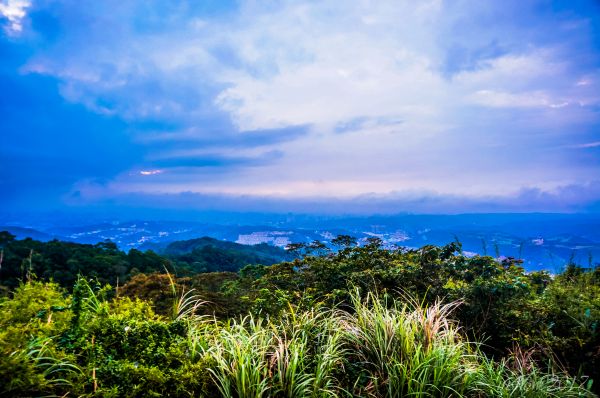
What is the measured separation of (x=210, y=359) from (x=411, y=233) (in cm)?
3047

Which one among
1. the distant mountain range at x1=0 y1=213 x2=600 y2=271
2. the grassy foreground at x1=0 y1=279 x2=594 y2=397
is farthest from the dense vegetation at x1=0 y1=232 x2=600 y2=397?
the distant mountain range at x1=0 y1=213 x2=600 y2=271

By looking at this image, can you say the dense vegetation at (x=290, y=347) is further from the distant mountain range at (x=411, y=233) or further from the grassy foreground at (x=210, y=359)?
the distant mountain range at (x=411, y=233)

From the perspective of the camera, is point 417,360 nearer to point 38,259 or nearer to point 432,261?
point 432,261

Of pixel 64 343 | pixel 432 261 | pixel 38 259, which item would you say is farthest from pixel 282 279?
pixel 38 259

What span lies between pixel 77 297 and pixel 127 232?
279 ft

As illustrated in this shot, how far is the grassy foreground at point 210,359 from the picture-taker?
2.22 m

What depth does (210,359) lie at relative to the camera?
8.74 feet

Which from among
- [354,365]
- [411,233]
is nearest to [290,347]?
[354,365]

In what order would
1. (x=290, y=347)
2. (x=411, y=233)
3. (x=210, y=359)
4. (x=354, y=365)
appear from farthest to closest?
(x=411, y=233), (x=354, y=365), (x=290, y=347), (x=210, y=359)

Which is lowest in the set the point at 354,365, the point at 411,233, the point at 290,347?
the point at 411,233

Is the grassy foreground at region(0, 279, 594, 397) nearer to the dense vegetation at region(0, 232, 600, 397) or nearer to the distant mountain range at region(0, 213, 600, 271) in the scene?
the dense vegetation at region(0, 232, 600, 397)

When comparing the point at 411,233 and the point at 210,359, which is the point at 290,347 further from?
the point at 411,233

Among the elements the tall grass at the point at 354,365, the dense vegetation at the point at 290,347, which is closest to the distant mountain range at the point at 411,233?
the dense vegetation at the point at 290,347

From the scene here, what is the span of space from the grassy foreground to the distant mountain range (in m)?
3.14
